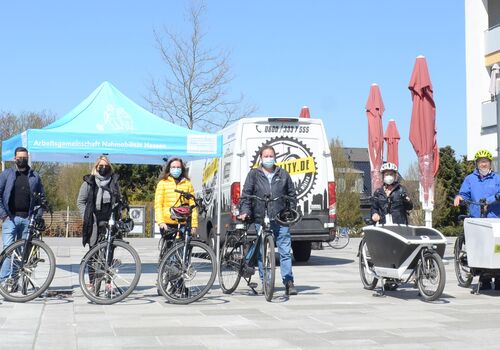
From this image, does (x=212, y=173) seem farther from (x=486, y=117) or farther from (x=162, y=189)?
(x=486, y=117)

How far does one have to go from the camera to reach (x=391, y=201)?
33.8 ft

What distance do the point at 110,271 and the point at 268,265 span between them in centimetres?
184

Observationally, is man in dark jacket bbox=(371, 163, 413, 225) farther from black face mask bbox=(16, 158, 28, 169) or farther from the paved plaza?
black face mask bbox=(16, 158, 28, 169)

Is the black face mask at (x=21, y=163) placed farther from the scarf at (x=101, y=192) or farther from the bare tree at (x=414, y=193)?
the bare tree at (x=414, y=193)

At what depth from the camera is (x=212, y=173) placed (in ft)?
56.7

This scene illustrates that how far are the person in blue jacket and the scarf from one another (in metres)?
4.42

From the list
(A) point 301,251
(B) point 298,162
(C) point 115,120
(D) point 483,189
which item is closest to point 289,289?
(D) point 483,189

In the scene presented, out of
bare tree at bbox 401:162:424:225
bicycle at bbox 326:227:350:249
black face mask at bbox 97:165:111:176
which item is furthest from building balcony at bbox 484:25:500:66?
black face mask at bbox 97:165:111:176

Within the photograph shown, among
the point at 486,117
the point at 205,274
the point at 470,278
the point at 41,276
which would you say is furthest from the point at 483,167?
the point at 486,117

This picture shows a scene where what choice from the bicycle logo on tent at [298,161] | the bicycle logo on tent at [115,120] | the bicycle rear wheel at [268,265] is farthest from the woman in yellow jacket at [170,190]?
the bicycle logo on tent at [298,161]

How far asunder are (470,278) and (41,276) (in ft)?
17.9

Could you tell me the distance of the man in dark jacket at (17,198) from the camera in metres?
9.91

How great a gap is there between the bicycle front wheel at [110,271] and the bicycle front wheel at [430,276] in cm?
328

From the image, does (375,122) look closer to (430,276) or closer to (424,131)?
(424,131)
